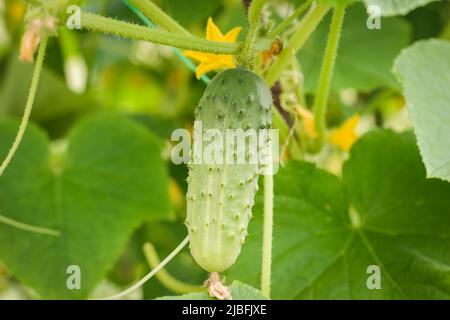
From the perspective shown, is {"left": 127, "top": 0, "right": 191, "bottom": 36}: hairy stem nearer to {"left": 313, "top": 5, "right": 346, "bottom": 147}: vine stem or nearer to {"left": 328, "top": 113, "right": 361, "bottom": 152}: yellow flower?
{"left": 313, "top": 5, "right": 346, "bottom": 147}: vine stem

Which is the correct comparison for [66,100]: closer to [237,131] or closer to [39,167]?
[39,167]

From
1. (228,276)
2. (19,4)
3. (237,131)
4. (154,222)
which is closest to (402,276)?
(228,276)

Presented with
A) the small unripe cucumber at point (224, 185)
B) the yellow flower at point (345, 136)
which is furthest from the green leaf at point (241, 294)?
the yellow flower at point (345, 136)

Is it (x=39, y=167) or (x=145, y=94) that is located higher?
(x=145, y=94)

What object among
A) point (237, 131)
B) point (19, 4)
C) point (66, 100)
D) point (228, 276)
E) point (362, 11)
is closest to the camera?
point (237, 131)

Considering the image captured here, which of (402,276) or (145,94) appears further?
(145,94)

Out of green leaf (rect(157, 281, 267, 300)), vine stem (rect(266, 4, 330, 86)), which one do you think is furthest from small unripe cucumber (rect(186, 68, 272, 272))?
vine stem (rect(266, 4, 330, 86))
